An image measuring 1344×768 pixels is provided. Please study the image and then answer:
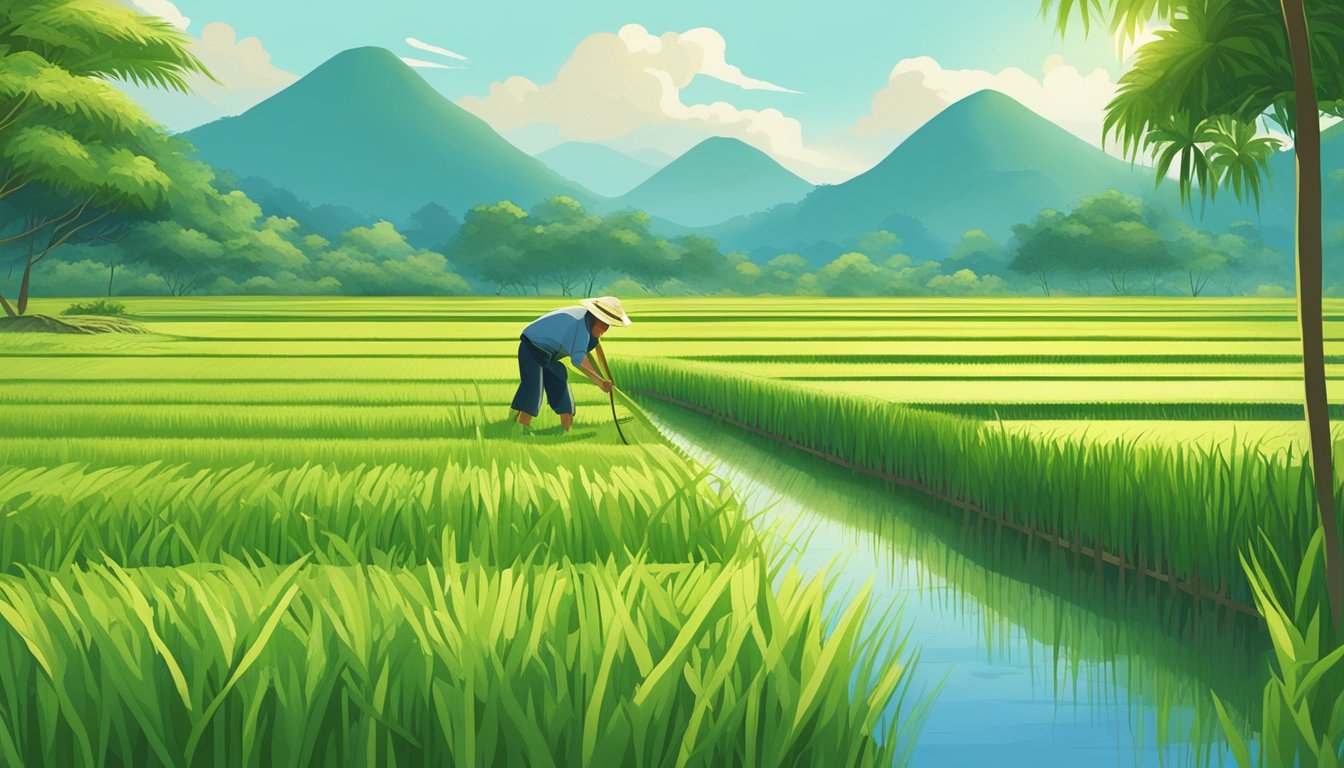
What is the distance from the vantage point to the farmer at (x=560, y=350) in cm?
995

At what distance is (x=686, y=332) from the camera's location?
38438 millimetres

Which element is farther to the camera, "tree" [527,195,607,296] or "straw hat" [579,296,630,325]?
"tree" [527,195,607,296]

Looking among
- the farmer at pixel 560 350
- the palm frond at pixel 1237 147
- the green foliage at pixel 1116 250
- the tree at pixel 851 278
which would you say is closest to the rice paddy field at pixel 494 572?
the farmer at pixel 560 350

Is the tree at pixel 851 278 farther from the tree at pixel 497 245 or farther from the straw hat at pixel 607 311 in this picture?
the straw hat at pixel 607 311

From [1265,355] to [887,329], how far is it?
13172 mm

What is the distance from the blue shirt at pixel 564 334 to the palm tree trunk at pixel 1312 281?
6.28 metres

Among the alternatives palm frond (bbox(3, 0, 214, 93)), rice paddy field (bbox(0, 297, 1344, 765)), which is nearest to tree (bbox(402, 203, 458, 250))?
palm frond (bbox(3, 0, 214, 93))

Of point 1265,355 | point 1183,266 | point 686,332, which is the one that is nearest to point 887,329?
point 686,332

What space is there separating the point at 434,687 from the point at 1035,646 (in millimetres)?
3438

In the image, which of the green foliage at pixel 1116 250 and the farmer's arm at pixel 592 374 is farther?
the green foliage at pixel 1116 250

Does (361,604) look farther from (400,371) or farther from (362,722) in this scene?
(400,371)

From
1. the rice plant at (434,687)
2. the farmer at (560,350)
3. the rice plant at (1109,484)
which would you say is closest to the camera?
the rice plant at (434,687)

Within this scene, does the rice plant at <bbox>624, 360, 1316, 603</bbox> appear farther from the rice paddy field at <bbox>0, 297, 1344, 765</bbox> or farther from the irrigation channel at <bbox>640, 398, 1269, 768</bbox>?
the irrigation channel at <bbox>640, 398, 1269, 768</bbox>

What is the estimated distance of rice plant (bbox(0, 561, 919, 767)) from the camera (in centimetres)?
283
